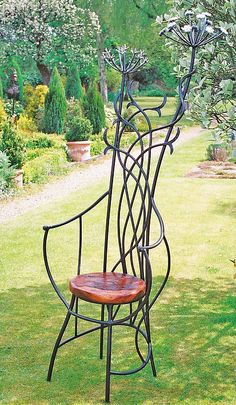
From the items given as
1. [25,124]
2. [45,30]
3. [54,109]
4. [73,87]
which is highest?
[45,30]

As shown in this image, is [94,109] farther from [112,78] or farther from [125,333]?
[112,78]

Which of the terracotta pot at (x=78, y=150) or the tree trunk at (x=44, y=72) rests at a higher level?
the tree trunk at (x=44, y=72)

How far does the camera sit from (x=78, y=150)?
15.6 metres

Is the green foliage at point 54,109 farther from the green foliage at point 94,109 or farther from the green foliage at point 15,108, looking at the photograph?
the green foliage at point 15,108

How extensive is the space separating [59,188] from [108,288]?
8190 mm

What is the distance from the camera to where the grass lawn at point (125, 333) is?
426 centimetres

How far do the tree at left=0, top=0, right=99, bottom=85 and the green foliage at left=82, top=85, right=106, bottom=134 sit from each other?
7.29 m

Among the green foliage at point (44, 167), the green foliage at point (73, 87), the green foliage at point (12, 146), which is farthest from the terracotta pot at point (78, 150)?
the green foliage at point (73, 87)

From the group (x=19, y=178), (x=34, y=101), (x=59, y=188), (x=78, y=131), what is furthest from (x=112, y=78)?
(x=19, y=178)

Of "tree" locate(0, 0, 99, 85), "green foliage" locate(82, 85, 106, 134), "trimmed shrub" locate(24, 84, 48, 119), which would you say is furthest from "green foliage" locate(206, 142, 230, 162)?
"tree" locate(0, 0, 99, 85)

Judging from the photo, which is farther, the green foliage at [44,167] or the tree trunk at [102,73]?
the tree trunk at [102,73]

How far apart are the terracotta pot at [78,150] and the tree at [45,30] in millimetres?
10904

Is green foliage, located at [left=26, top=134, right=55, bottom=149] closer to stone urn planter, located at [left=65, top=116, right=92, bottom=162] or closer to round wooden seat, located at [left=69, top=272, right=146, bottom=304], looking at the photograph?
stone urn planter, located at [left=65, top=116, right=92, bottom=162]

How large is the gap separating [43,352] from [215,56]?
2385 millimetres
